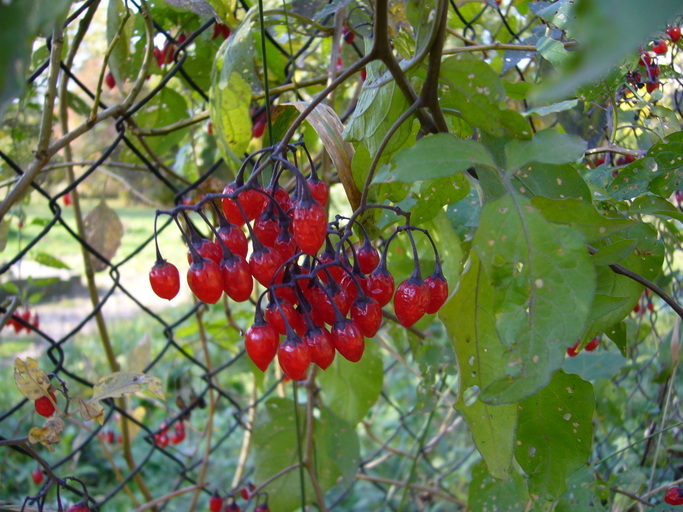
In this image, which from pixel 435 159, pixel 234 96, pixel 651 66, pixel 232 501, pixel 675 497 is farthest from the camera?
pixel 232 501

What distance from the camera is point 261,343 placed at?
1.80 feet

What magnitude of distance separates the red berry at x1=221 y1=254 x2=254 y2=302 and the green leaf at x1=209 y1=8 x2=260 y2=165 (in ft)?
0.70

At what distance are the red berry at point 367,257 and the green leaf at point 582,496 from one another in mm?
557

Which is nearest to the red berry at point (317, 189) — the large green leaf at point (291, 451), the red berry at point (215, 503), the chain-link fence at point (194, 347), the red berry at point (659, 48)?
the chain-link fence at point (194, 347)

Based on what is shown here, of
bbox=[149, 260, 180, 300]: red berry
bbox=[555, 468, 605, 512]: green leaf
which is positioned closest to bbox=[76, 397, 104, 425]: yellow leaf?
bbox=[149, 260, 180, 300]: red berry

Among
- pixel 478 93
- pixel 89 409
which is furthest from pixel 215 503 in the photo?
pixel 478 93

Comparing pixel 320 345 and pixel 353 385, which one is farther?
pixel 353 385

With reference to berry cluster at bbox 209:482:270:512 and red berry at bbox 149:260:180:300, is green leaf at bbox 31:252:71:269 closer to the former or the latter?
berry cluster at bbox 209:482:270:512

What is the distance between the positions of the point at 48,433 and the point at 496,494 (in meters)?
0.68

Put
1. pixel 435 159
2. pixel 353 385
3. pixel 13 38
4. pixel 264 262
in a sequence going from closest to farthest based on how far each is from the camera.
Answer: pixel 13 38 < pixel 435 159 < pixel 264 262 < pixel 353 385

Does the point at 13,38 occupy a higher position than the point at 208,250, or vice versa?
the point at 208,250

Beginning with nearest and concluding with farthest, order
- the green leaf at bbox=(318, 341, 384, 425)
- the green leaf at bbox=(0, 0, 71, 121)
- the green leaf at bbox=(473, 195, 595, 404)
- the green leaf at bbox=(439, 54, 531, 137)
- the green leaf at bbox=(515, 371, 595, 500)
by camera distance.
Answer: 1. the green leaf at bbox=(0, 0, 71, 121)
2. the green leaf at bbox=(473, 195, 595, 404)
3. the green leaf at bbox=(439, 54, 531, 137)
4. the green leaf at bbox=(515, 371, 595, 500)
5. the green leaf at bbox=(318, 341, 384, 425)

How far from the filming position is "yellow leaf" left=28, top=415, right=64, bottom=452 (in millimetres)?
722

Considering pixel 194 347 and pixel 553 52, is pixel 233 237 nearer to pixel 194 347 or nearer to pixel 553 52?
pixel 553 52
